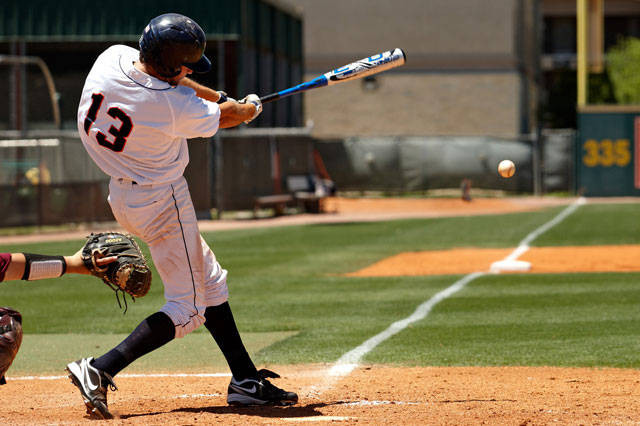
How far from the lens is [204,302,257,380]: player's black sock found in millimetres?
5883

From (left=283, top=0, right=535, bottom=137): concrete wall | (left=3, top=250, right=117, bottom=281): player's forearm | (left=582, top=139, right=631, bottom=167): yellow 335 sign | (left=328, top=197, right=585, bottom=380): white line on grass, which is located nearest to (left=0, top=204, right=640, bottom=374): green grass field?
(left=328, top=197, right=585, bottom=380): white line on grass

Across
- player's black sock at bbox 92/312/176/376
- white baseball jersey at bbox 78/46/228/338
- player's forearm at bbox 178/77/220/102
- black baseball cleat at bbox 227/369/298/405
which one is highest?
player's forearm at bbox 178/77/220/102

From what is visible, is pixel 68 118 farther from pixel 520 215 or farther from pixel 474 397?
pixel 474 397

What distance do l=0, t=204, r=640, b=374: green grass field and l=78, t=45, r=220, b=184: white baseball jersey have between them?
7.80 ft

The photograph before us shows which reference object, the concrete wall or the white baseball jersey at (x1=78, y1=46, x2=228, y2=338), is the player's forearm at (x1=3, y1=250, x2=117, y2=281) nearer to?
the white baseball jersey at (x1=78, y1=46, x2=228, y2=338)

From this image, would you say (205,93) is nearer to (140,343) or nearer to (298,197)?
(140,343)

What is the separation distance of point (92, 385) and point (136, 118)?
1414mm

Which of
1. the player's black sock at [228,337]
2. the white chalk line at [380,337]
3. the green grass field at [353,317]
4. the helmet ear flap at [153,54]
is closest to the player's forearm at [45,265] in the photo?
the player's black sock at [228,337]

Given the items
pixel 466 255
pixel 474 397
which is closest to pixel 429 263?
pixel 466 255

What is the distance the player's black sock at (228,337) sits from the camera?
5883mm

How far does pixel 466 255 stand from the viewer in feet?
53.4

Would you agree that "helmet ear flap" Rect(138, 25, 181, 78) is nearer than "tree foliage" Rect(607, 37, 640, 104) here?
Yes

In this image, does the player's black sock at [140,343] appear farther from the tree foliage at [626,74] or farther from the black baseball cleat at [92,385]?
the tree foliage at [626,74]

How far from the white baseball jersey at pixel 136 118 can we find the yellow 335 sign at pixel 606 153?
1154 inches
